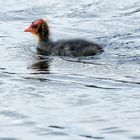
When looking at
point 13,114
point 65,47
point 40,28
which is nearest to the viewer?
point 13,114

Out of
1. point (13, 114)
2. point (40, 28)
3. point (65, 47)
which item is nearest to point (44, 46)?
point (40, 28)

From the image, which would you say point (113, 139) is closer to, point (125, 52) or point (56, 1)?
point (125, 52)

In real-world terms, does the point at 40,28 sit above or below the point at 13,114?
above

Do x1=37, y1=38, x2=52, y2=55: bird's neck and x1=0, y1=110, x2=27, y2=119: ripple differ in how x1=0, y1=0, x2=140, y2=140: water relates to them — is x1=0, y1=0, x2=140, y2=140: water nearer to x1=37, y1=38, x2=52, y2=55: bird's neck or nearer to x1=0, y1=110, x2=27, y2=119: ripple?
x1=0, y1=110, x2=27, y2=119: ripple

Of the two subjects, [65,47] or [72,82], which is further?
[65,47]

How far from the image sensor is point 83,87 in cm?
936

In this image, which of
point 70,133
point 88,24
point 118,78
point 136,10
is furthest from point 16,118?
point 136,10

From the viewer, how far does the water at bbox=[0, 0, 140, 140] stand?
7707 millimetres

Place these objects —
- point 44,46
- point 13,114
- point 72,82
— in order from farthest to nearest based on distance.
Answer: point 44,46, point 72,82, point 13,114

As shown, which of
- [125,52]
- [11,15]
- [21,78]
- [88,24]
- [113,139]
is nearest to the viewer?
[113,139]

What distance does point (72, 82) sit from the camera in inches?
381

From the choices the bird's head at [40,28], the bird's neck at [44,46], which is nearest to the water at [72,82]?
the bird's neck at [44,46]

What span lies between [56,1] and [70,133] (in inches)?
379

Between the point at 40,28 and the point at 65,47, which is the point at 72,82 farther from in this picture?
the point at 40,28
